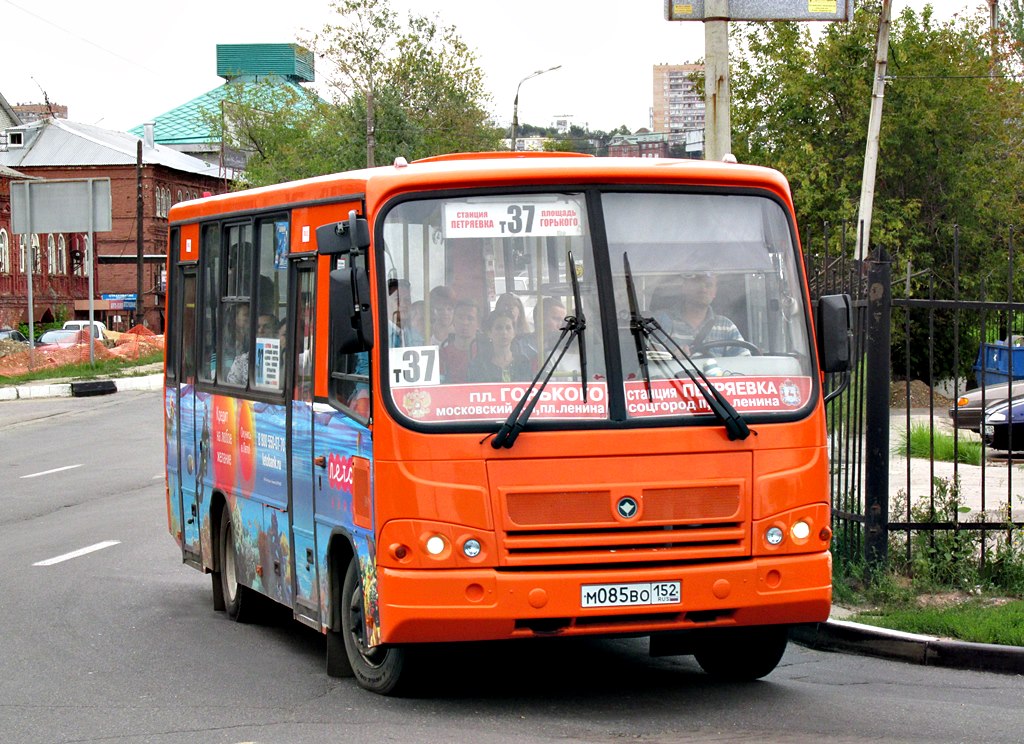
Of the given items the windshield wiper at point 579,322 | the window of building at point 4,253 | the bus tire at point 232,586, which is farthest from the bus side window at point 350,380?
the window of building at point 4,253

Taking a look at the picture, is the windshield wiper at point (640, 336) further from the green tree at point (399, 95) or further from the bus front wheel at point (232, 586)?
the green tree at point (399, 95)

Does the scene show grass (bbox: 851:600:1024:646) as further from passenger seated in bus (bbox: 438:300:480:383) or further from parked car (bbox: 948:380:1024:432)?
parked car (bbox: 948:380:1024:432)

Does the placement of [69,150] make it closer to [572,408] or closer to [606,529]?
[572,408]

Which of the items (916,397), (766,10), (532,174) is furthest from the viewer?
(916,397)

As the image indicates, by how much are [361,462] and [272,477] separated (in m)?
2.00

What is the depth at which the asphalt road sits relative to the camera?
7098 millimetres

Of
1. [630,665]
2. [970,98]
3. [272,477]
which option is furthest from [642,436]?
[970,98]

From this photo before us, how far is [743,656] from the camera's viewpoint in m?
8.34

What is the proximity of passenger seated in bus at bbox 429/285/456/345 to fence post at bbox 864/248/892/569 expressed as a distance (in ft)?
11.4

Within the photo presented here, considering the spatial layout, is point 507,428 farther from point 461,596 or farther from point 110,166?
point 110,166

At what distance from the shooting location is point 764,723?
23.6ft

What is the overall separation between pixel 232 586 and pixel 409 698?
340 centimetres

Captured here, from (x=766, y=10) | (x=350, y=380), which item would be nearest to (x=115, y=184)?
(x=766, y=10)

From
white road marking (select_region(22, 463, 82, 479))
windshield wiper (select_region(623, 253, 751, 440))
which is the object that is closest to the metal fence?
windshield wiper (select_region(623, 253, 751, 440))
